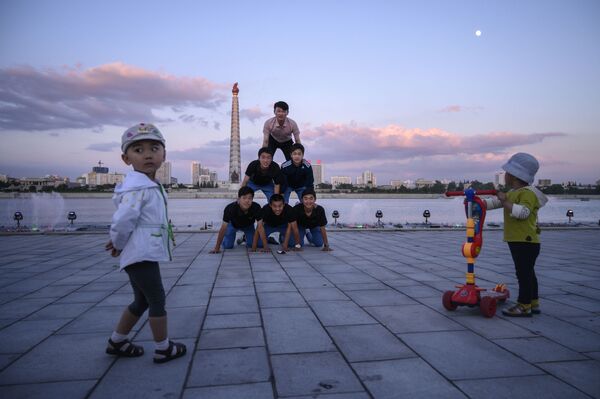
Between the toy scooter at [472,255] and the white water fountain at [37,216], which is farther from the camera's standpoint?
the white water fountain at [37,216]

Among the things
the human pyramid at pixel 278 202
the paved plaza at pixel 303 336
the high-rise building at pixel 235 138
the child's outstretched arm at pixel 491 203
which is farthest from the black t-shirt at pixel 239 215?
the high-rise building at pixel 235 138

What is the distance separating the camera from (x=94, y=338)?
346 centimetres

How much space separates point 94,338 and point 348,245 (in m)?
7.48

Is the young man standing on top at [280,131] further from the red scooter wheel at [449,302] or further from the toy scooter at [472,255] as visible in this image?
the red scooter wheel at [449,302]

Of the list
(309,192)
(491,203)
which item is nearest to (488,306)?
(491,203)

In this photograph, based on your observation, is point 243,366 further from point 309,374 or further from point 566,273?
point 566,273

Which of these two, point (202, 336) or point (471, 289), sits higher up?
point (471, 289)

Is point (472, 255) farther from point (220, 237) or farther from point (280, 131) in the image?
point (280, 131)

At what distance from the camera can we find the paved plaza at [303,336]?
8.38 feet

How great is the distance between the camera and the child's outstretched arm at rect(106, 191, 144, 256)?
2821 mm

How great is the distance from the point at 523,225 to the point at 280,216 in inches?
223

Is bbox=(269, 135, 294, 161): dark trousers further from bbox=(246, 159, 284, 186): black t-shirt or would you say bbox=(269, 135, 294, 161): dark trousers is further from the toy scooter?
the toy scooter

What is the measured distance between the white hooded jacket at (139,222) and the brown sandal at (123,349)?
63 centimetres

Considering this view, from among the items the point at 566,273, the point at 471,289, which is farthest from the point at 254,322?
the point at 566,273
